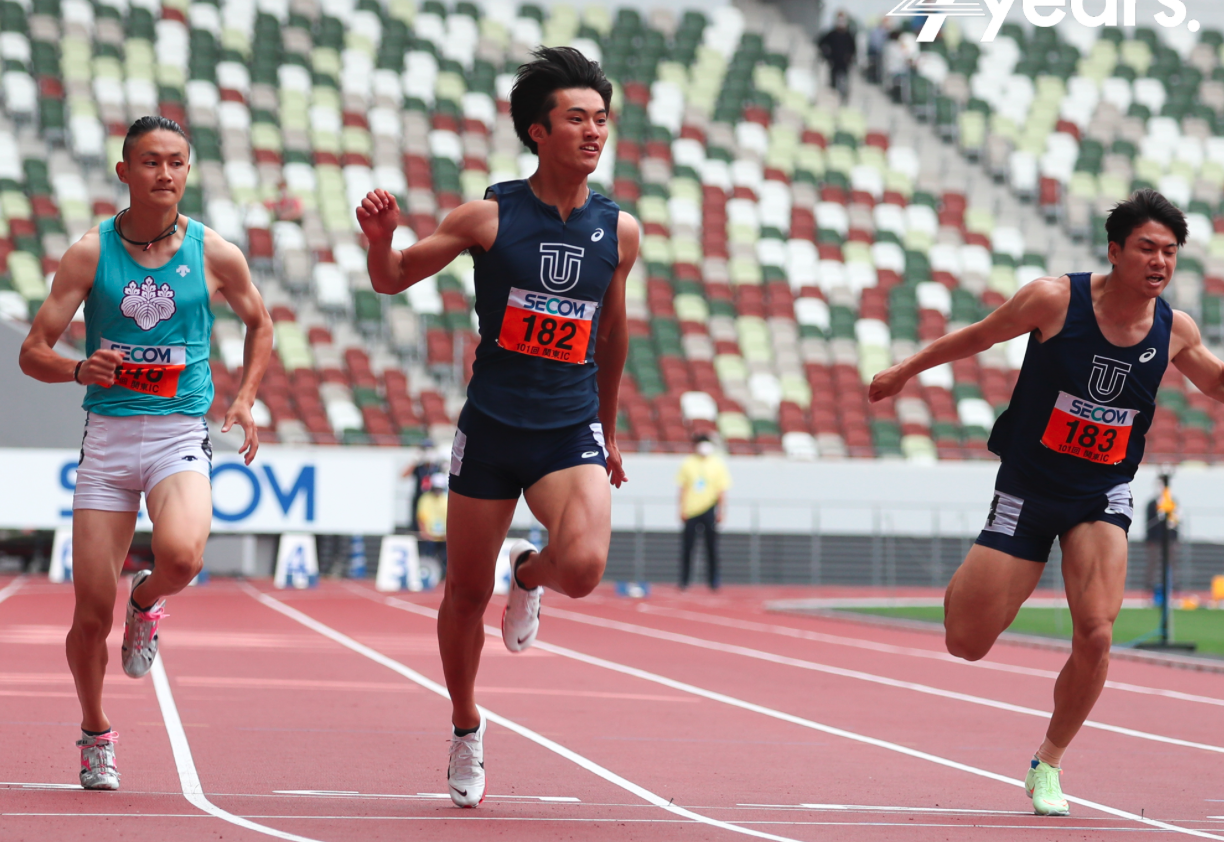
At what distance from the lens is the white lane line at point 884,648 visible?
1023 centimetres

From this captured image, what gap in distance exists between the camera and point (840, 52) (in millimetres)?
30719

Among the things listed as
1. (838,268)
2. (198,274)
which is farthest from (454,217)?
(838,268)

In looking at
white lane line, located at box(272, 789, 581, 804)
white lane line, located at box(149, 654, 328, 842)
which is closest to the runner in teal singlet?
white lane line, located at box(149, 654, 328, 842)

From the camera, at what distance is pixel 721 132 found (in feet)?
95.4

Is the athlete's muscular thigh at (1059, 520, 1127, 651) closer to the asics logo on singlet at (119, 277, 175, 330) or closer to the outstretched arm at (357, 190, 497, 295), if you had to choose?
the outstretched arm at (357, 190, 497, 295)

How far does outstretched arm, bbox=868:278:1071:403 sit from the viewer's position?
5.59 metres

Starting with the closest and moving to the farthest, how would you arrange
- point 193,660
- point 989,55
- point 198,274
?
1. point 198,274
2. point 193,660
3. point 989,55

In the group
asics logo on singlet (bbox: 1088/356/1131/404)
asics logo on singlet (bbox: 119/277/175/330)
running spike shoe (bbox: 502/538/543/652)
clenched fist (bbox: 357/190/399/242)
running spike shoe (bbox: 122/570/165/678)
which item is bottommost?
running spike shoe (bbox: 122/570/165/678)

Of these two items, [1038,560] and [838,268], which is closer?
[1038,560]

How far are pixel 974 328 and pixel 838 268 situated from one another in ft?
70.5

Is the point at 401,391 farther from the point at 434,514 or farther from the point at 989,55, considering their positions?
the point at 989,55

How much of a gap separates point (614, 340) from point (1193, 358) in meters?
2.03

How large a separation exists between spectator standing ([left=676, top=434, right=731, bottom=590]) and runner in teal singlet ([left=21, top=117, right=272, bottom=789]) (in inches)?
570

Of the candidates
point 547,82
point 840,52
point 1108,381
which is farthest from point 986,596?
point 840,52
